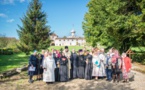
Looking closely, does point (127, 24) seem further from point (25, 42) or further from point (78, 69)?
point (25, 42)

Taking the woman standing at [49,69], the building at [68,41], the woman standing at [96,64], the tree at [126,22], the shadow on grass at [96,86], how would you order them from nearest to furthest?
the shadow on grass at [96,86], the woman standing at [49,69], the woman standing at [96,64], the tree at [126,22], the building at [68,41]

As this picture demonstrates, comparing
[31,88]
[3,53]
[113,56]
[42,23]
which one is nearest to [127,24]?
[113,56]

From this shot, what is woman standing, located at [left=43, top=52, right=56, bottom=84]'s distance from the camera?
1092 centimetres

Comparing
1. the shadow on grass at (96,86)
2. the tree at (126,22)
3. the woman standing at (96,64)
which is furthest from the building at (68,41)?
the shadow on grass at (96,86)

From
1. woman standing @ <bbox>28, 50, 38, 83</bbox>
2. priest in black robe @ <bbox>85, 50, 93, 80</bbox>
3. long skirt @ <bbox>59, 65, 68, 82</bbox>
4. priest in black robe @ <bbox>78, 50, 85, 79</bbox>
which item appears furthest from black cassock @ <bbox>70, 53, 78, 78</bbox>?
woman standing @ <bbox>28, 50, 38, 83</bbox>

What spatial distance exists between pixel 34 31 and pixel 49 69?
2177cm

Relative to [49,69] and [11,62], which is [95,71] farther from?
[11,62]

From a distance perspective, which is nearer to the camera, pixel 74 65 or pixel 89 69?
pixel 89 69

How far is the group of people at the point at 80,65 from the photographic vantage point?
1111 centimetres

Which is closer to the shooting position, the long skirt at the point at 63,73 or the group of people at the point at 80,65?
the group of people at the point at 80,65

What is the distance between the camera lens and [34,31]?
1255 inches

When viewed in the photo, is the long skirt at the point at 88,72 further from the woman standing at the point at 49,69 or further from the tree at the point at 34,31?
the tree at the point at 34,31

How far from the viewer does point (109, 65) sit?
1147cm

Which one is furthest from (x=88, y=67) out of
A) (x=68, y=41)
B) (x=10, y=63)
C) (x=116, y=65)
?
(x=68, y=41)
